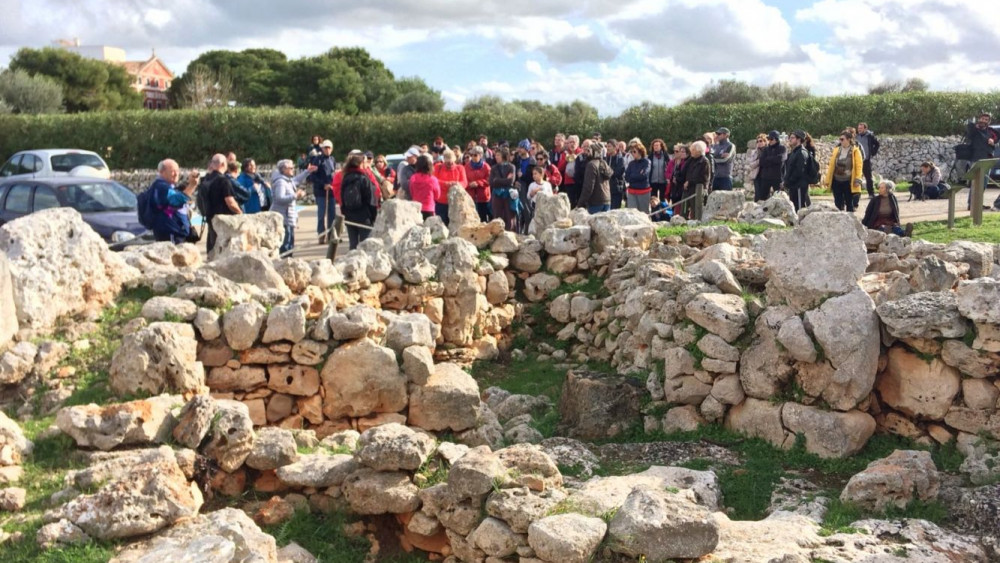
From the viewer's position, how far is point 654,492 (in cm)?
658

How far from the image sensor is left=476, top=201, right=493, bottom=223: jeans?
56.3 feet

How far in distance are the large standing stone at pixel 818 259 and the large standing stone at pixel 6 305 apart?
7333 millimetres

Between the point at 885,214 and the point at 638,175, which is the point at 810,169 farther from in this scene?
the point at 638,175

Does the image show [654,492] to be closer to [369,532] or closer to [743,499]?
[743,499]

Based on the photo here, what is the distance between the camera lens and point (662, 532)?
6164 millimetres

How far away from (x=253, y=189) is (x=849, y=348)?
31.0 feet

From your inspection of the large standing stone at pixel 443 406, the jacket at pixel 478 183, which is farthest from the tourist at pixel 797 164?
the large standing stone at pixel 443 406

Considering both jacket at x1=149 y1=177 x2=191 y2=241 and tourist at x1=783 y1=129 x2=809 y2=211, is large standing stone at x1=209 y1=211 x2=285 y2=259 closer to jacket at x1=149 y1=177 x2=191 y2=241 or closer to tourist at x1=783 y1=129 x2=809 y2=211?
jacket at x1=149 y1=177 x2=191 y2=241

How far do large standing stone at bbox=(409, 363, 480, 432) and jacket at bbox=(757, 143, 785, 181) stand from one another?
926cm

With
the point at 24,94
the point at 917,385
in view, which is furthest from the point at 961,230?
the point at 24,94

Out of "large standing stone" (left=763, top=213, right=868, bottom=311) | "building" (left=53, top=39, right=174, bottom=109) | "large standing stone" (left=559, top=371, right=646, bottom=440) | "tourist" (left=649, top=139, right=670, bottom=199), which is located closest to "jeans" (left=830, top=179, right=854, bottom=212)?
"tourist" (left=649, top=139, right=670, bottom=199)

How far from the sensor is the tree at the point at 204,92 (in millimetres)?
49406

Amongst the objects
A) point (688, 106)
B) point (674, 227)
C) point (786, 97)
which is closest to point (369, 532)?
point (674, 227)

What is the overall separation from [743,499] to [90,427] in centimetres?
540
